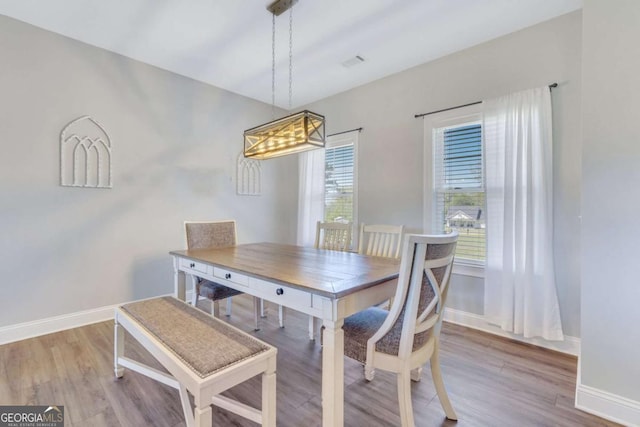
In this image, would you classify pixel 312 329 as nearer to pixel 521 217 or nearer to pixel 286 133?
pixel 286 133

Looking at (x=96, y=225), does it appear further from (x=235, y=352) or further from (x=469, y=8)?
(x=469, y=8)

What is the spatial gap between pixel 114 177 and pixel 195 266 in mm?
1590

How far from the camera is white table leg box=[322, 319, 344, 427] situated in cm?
132

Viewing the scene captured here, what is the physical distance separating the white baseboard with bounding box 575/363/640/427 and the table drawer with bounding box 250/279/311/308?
168 cm

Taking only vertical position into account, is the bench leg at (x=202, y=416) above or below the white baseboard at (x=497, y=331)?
above

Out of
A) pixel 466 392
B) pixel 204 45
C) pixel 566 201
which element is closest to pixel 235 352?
pixel 466 392

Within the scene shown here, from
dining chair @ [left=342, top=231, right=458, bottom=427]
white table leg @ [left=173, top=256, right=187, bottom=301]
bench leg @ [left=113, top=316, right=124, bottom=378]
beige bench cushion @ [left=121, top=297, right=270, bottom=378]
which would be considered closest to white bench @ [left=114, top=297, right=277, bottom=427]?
beige bench cushion @ [left=121, top=297, right=270, bottom=378]

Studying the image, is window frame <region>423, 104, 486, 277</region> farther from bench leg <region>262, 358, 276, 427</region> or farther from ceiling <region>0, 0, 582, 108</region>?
bench leg <region>262, 358, 276, 427</region>

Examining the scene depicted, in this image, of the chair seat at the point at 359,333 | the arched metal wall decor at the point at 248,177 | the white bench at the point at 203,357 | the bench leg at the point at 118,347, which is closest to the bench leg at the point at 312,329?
the chair seat at the point at 359,333

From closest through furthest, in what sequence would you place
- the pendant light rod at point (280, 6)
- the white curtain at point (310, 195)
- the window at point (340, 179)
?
the pendant light rod at point (280, 6), the window at point (340, 179), the white curtain at point (310, 195)

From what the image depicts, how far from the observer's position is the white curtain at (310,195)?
4152 millimetres

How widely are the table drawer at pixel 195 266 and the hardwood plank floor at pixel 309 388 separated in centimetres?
72

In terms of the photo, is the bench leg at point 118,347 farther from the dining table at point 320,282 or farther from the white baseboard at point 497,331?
the white baseboard at point 497,331

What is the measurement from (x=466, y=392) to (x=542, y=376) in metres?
0.62
